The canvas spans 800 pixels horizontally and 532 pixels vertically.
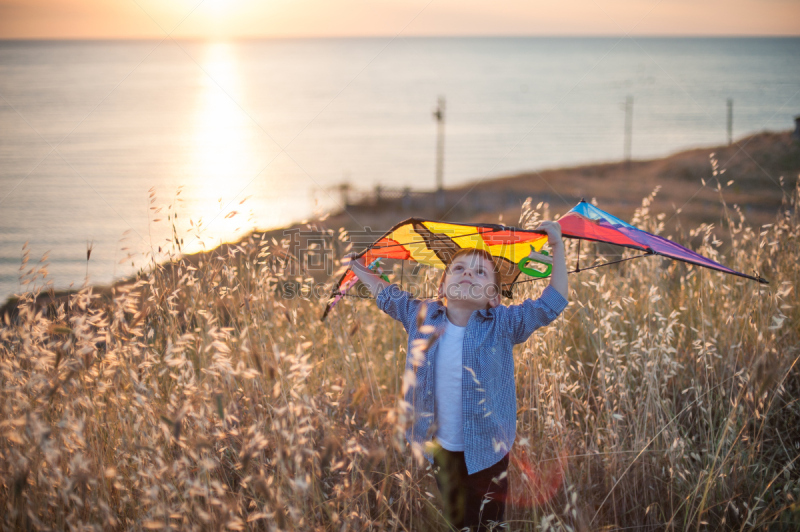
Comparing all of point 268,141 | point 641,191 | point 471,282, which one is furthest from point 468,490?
point 268,141

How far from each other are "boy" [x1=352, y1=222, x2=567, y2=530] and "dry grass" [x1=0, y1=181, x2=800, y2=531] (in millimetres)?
153

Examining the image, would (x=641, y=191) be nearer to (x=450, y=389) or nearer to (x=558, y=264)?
(x=558, y=264)

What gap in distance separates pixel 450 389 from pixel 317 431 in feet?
3.06

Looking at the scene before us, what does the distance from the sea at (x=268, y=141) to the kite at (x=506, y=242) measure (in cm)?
61

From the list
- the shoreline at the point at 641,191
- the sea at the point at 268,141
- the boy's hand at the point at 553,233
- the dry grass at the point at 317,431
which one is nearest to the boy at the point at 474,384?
the boy's hand at the point at 553,233

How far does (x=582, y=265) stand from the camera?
3881 millimetres

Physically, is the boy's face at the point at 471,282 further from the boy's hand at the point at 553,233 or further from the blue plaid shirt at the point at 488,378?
the boy's hand at the point at 553,233

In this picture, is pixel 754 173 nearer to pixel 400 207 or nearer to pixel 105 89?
pixel 400 207

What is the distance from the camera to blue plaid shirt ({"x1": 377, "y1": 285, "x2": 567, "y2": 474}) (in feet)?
7.11

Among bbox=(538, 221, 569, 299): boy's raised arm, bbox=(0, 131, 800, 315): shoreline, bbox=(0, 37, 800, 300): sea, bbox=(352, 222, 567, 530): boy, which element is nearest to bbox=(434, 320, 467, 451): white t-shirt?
bbox=(352, 222, 567, 530): boy

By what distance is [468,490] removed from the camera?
2232 millimetres

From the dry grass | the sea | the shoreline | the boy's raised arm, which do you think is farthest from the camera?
the shoreline

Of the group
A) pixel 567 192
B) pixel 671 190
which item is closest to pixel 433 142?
pixel 567 192

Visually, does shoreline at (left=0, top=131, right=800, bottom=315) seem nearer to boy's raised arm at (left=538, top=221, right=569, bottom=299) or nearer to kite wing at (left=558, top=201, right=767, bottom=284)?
kite wing at (left=558, top=201, right=767, bottom=284)
